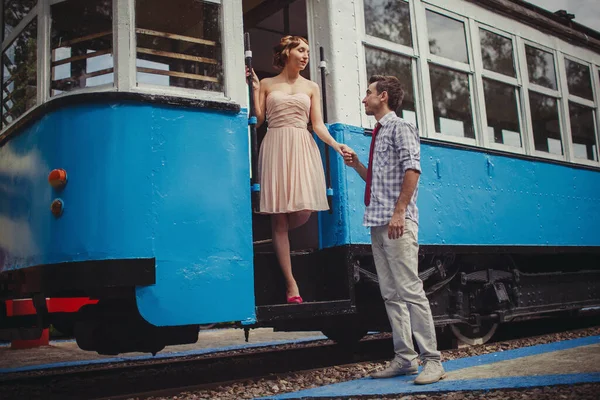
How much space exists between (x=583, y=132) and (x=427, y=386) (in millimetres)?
5417

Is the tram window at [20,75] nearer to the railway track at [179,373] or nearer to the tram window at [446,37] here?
the railway track at [179,373]

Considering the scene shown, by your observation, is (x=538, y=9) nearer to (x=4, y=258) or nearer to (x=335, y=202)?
(x=335, y=202)

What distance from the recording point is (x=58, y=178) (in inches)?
159

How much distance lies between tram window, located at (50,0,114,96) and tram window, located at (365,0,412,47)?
2217mm

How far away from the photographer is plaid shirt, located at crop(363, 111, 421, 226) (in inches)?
156

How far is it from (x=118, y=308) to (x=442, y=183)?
9.77ft

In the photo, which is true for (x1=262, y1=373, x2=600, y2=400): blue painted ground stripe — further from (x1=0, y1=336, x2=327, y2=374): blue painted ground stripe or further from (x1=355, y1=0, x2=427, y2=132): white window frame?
(x1=0, y1=336, x2=327, y2=374): blue painted ground stripe

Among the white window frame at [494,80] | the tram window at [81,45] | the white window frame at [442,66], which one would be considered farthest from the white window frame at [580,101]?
the tram window at [81,45]

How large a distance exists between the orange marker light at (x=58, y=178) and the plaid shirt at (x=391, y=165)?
188 cm

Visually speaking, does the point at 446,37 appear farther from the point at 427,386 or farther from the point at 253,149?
the point at 427,386

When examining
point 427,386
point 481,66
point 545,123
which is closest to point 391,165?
point 427,386

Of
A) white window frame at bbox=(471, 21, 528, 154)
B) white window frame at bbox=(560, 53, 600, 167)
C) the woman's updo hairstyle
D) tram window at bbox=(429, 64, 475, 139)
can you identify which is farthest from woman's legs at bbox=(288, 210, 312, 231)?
white window frame at bbox=(560, 53, 600, 167)

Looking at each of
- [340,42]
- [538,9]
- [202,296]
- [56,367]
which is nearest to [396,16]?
[340,42]

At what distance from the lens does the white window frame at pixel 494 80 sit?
21.0ft
